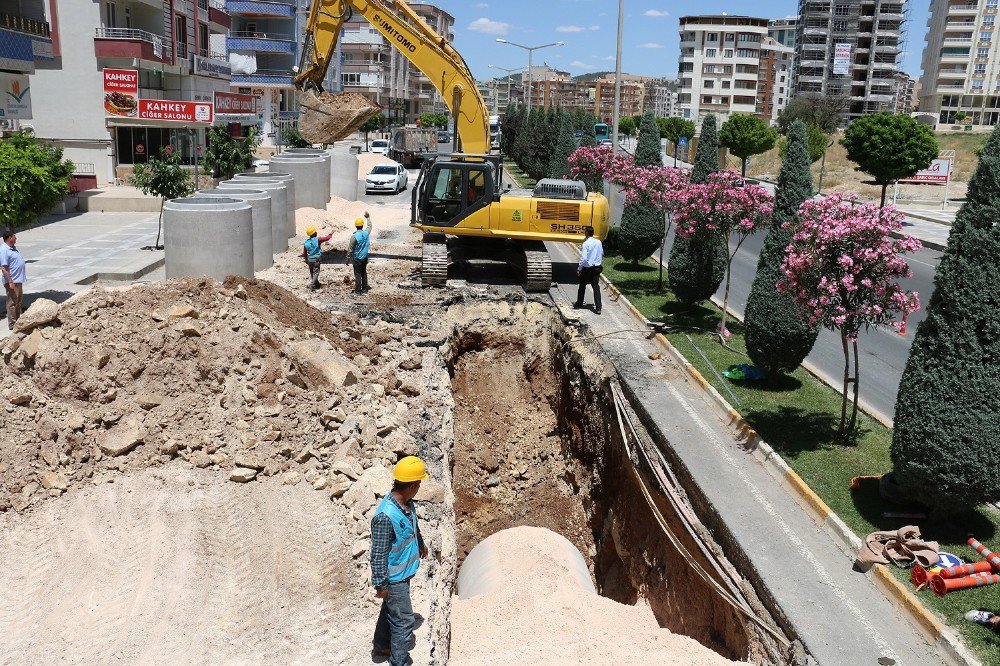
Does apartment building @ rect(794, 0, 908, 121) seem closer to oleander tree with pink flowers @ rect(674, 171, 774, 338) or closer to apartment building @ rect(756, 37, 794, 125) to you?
apartment building @ rect(756, 37, 794, 125)

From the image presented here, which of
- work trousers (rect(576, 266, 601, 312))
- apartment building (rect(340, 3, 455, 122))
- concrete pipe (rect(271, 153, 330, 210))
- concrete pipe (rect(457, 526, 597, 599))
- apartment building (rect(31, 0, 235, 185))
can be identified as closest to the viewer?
concrete pipe (rect(457, 526, 597, 599))

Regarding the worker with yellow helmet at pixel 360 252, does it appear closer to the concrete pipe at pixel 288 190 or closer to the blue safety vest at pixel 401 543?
the concrete pipe at pixel 288 190

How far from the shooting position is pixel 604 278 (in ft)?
71.0

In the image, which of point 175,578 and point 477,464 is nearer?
point 175,578

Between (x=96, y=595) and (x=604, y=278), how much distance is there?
15842 millimetres

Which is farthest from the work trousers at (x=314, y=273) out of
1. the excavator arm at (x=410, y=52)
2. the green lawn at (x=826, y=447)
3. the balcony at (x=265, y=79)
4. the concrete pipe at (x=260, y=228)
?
the balcony at (x=265, y=79)

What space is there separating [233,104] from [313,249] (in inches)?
1261

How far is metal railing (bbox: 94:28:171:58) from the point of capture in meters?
35.1

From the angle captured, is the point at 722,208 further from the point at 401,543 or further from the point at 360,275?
the point at 401,543

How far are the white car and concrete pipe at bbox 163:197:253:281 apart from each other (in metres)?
21.9

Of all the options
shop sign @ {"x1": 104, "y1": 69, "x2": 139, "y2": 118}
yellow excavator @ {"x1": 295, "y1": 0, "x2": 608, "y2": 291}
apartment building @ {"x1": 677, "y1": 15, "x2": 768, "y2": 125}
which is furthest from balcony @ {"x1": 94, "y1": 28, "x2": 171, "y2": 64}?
apartment building @ {"x1": 677, "y1": 15, "x2": 768, "y2": 125}

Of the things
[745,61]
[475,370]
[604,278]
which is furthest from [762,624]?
[745,61]

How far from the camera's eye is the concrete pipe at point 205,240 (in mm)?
16828

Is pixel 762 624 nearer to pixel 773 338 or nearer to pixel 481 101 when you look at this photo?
pixel 773 338
